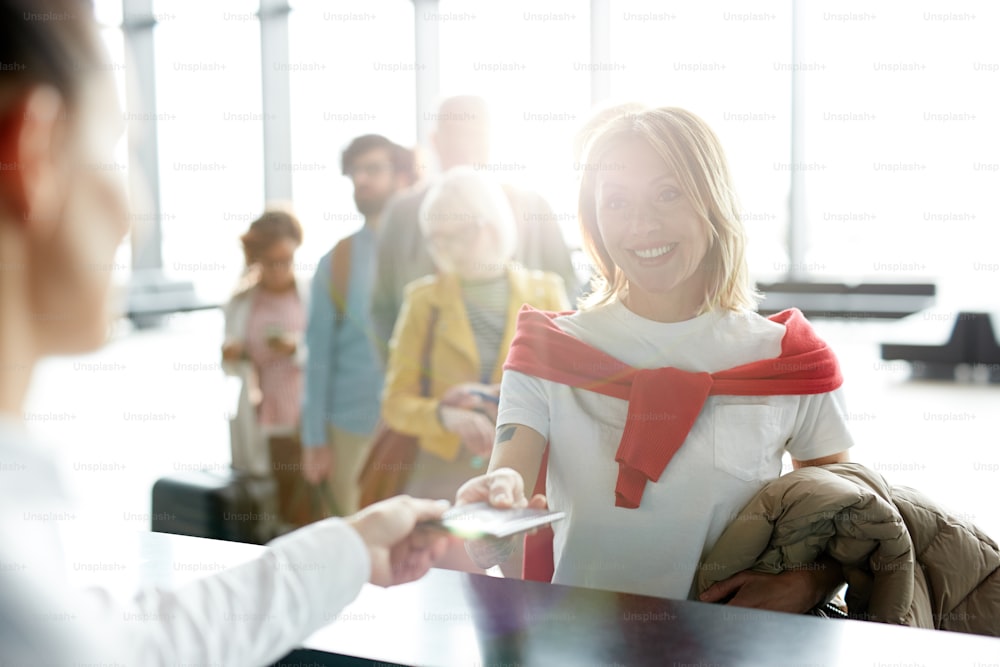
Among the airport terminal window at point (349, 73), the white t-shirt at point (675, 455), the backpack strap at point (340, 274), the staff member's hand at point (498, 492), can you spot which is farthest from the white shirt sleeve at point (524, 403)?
the airport terminal window at point (349, 73)

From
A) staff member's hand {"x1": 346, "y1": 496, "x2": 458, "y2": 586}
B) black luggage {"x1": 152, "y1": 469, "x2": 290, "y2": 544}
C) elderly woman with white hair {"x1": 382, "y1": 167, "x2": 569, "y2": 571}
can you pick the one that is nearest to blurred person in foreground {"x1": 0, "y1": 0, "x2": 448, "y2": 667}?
staff member's hand {"x1": 346, "y1": 496, "x2": 458, "y2": 586}

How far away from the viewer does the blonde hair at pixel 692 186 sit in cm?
165

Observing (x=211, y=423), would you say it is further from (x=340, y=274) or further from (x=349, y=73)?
(x=349, y=73)

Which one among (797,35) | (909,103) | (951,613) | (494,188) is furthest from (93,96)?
(797,35)

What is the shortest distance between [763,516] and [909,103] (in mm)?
7654

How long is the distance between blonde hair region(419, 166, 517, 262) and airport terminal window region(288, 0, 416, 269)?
6.13 metres

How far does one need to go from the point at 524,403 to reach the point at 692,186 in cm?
49

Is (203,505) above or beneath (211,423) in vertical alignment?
above

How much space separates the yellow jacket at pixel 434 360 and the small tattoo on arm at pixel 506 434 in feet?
2.91

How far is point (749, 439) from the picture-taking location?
5.51 ft

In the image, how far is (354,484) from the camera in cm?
337

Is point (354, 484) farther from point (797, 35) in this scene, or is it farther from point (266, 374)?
point (797, 35)

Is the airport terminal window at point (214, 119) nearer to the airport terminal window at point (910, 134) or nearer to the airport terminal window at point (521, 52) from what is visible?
the airport terminal window at point (521, 52)

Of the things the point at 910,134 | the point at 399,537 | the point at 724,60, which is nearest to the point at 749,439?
the point at 399,537
